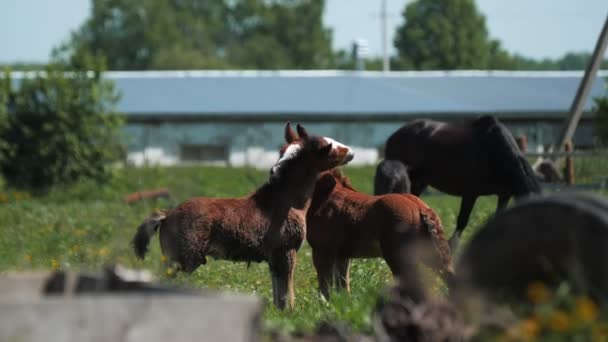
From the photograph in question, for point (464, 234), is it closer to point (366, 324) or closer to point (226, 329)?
point (366, 324)

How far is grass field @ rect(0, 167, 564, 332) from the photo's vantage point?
8039 mm

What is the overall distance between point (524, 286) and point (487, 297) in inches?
8.9

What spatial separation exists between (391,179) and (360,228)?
3.57m

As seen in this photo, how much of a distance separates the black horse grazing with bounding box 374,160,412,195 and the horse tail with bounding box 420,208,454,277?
3719mm

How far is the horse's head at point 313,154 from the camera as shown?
32.8ft

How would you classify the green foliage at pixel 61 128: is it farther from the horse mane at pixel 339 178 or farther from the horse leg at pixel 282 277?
the horse leg at pixel 282 277

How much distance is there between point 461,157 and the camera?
47.9ft

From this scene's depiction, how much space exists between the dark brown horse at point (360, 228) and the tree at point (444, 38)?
74.8m

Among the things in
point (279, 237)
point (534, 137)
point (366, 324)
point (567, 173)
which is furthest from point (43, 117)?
point (366, 324)

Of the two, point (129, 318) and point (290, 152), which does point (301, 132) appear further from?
point (129, 318)

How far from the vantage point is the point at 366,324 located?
6.36 m

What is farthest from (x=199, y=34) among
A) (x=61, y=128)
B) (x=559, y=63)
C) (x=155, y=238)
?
(x=155, y=238)

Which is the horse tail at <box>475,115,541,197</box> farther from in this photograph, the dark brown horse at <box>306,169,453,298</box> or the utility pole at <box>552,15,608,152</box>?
the utility pole at <box>552,15,608,152</box>

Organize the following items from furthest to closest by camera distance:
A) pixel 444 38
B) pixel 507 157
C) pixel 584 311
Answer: pixel 444 38
pixel 507 157
pixel 584 311
